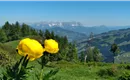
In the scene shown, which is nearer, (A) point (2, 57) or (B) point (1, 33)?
(A) point (2, 57)

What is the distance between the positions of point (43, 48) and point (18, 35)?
435 feet

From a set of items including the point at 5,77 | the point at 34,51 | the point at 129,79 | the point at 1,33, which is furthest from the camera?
the point at 1,33

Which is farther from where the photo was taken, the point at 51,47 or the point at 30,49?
the point at 51,47

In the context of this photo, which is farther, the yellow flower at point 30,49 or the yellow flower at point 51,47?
the yellow flower at point 51,47

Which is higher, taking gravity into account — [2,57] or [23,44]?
[23,44]

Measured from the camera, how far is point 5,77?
3773 millimetres

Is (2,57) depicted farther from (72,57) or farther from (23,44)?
(72,57)

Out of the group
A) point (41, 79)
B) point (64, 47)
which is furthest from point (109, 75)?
point (64, 47)

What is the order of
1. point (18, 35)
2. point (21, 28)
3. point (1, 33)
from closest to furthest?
point (1, 33), point (18, 35), point (21, 28)

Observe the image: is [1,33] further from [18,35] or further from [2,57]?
[2,57]

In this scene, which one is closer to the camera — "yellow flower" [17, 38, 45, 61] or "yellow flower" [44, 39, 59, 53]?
"yellow flower" [17, 38, 45, 61]

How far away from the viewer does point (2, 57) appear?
25672mm

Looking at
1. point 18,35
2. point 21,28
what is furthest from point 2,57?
point 21,28

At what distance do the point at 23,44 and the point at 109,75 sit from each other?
23843 millimetres
